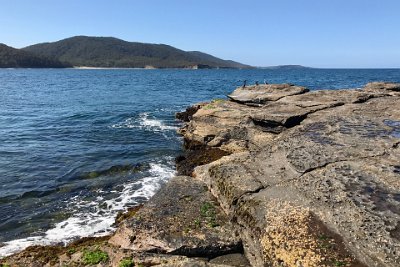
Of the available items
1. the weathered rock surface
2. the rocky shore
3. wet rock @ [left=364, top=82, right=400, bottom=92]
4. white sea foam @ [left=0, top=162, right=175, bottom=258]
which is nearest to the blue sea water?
white sea foam @ [left=0, top=162, right=175, bottom=258]

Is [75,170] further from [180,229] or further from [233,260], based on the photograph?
[233,260]

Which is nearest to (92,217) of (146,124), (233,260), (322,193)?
(233,260)

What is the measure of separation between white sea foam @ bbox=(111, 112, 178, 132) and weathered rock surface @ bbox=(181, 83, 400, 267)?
1991 cm

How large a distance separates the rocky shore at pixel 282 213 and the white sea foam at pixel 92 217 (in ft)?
5.76

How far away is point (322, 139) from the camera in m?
13.2

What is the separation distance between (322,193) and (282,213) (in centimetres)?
130

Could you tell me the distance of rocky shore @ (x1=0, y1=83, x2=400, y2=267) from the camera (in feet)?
27.0

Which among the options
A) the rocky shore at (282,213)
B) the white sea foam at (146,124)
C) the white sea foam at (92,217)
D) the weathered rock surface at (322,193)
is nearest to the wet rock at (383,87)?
the weathered rock surface at (322,193)

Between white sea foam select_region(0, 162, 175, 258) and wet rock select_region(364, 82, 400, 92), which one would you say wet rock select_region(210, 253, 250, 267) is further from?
wet rock select_region(364, 82, 400, 92)

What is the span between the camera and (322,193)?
978cm

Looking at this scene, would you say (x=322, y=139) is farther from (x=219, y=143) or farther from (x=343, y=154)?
(x=219, y=143)

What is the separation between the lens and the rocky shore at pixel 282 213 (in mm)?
8219

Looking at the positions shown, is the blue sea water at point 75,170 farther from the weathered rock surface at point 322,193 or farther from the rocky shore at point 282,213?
the weathered rock surface at point 322,193

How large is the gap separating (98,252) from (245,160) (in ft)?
19.4
